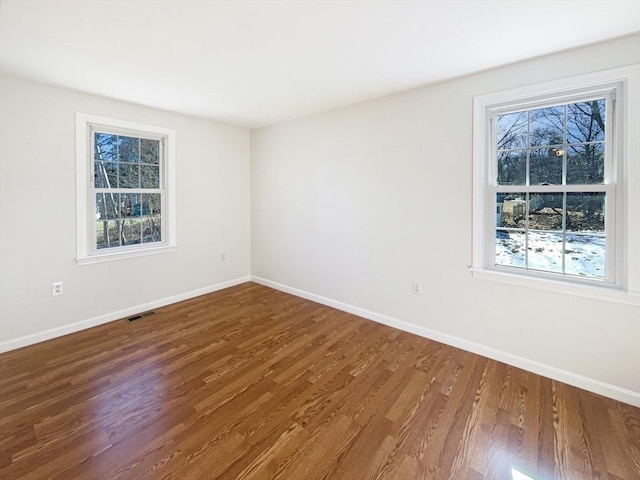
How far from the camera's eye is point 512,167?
2.52 meters

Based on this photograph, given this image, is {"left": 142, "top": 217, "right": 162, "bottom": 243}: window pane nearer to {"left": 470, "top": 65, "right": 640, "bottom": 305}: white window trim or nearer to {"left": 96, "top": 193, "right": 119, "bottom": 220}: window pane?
{"left": 96, "top": 193, "right": 119, "bottom": 220}: window pane

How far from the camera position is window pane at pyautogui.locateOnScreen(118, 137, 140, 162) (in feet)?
11.2

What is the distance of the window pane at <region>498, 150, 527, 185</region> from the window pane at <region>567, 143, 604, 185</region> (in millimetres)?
296

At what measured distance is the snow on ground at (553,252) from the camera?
2.21 meters

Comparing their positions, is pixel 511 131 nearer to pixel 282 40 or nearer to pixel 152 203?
pixel 282 40

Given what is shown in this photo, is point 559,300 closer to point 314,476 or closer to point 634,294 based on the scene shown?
point 634,294

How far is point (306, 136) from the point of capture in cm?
388

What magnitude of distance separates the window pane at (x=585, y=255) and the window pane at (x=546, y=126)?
77 cm

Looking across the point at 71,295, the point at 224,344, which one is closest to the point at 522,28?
the point at 224,344

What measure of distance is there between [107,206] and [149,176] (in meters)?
0.61

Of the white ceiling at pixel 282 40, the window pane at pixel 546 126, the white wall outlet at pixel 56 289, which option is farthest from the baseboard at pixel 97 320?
the window pane at pixel 546 126

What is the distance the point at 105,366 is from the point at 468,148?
363cm

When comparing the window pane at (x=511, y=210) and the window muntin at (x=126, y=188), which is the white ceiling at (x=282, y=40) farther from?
the window pane at (x=511, y=210)

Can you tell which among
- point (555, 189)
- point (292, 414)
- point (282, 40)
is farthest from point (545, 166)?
point (292, 414)
